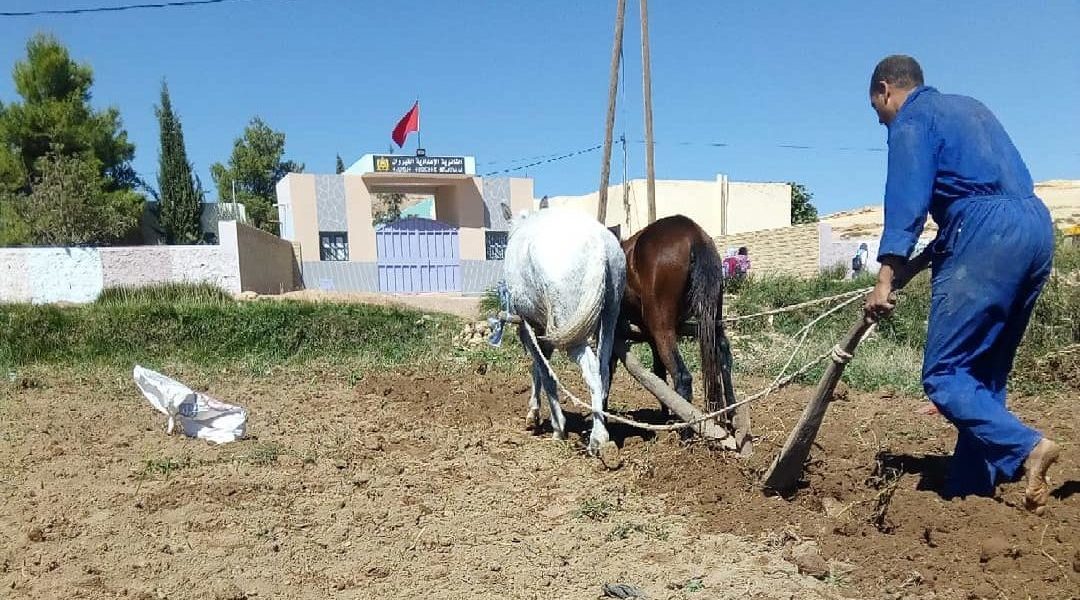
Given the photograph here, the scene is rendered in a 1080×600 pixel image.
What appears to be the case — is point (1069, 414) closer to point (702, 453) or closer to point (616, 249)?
point (702, 453)

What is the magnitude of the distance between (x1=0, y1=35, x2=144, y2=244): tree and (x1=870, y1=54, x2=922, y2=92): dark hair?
26.2 m

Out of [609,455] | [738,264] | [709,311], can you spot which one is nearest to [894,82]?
[709,311]

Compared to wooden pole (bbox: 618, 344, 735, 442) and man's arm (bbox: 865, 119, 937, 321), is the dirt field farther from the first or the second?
man's arm (bbox: 865, 119, 937, 321)

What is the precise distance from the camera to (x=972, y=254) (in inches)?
119

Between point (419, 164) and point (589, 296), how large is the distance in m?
20.6

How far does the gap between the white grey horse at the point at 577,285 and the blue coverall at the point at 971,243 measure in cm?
201

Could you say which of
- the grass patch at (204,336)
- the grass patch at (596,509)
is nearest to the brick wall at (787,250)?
the grass patch at (204,336)

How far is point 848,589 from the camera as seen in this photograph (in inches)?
113

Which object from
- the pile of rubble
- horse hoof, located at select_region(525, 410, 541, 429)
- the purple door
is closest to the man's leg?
horse hoof, located at select_region(525, 410, 541, 429)

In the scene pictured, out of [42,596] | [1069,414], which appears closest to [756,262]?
[1069,414]

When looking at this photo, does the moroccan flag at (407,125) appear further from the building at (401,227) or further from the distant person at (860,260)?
the distant person at (860,260)

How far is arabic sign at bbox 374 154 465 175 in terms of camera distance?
79.7ft

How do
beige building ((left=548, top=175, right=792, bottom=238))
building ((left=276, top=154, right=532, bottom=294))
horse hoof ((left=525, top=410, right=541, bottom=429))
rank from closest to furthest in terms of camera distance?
horse hoof ((left=525, top=410, right=541, bottom=429)) → building ((left=276, top=154, right=532, bottom=294)) → beige building ((left=548, top=175, right=792, bottom=238))

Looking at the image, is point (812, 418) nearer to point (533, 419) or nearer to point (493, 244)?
point (533, 419)
